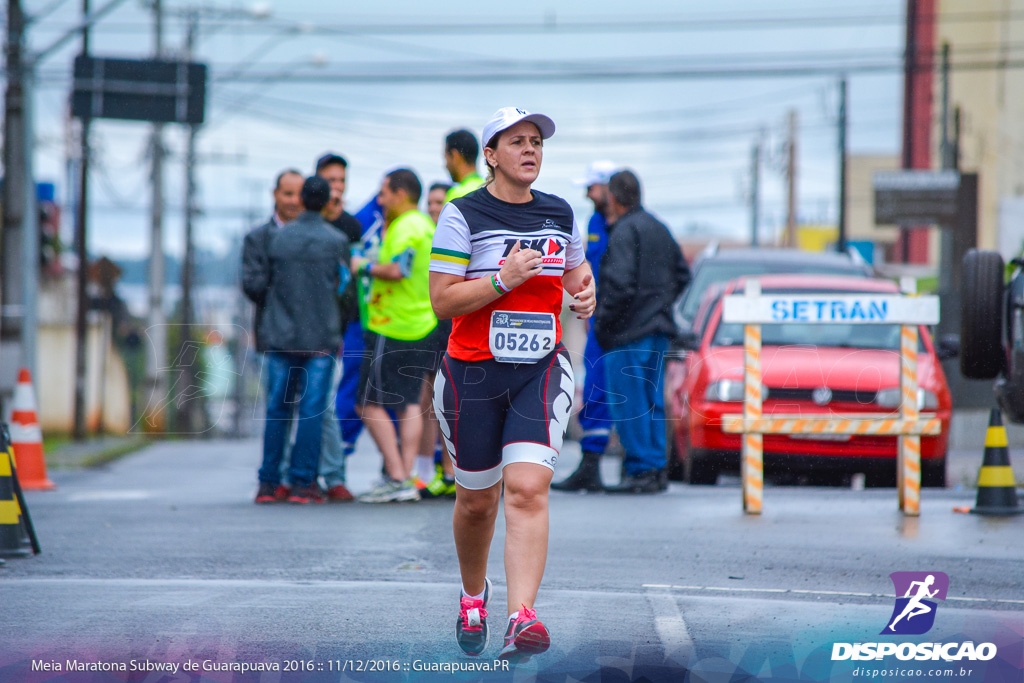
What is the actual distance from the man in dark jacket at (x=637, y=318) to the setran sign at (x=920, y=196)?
23.3 metres

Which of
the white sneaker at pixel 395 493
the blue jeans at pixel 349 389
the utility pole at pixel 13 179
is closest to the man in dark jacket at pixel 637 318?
the white sneaker at pixel 395 493

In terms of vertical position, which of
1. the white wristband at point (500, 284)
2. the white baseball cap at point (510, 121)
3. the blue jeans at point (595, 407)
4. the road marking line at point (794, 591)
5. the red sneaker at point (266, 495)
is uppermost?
the white baseball cap at point (510, 121)

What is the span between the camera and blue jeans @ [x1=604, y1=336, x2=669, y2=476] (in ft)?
31.1

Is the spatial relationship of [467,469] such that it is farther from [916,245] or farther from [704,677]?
[916,245]

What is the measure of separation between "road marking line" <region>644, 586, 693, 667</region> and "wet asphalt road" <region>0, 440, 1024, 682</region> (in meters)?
0.01

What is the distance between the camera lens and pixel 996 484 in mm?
8547

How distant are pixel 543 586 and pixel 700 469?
4529mm

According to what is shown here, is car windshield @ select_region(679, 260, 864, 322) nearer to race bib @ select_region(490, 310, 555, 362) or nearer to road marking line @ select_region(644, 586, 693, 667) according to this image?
road marking line @ select_region(644, 586, 693, 667)

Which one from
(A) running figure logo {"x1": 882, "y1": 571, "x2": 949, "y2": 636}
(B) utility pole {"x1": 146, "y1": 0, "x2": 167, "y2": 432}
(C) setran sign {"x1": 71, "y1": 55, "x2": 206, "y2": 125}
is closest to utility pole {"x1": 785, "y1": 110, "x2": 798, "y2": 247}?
(B) utility pole {"x1": 146, "y1": 0, "x2": 167, "y2": 432}

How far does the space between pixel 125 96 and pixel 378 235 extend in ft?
42.7

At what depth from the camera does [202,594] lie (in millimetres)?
5801

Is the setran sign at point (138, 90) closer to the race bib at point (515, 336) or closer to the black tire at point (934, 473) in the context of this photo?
the black tire at point (934, 473)

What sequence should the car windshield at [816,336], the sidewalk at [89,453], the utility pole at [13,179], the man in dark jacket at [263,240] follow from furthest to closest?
the utility pole at [13,179]
the sidewalk at [89,453]
the car windshield at [816,336]
the man in dark jacket at [263,240]

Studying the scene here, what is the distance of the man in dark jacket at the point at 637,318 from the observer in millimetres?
9383
